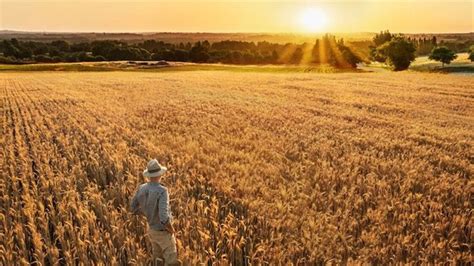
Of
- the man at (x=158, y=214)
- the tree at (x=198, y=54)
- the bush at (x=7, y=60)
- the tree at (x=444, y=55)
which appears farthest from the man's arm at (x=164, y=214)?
the tree at (x=444, y=55)

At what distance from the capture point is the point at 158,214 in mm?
5828

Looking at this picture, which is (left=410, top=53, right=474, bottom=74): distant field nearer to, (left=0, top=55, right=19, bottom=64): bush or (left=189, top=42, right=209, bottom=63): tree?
(left=189, top=42, right=209, bottom=63): tree

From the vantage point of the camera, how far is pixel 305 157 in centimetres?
1155

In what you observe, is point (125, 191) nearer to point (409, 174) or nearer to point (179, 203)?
point (179, 203)

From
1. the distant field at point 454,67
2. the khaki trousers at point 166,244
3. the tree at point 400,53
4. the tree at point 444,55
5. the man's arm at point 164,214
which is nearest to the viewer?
the man's arm at point 164,214

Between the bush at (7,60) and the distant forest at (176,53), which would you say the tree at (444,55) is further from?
the bush at (7,60)

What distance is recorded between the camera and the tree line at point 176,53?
344 feet

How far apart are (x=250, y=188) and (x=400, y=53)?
313ft

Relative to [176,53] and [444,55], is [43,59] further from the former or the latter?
[444,55]

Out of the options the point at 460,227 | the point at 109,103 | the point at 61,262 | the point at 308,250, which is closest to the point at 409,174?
the point at 460,227

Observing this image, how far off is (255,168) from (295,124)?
722 centimetres

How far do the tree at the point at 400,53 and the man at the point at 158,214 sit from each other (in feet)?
319

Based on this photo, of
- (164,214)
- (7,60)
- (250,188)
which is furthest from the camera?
(7,60)

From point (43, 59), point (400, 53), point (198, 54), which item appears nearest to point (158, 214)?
point (400, 53)
